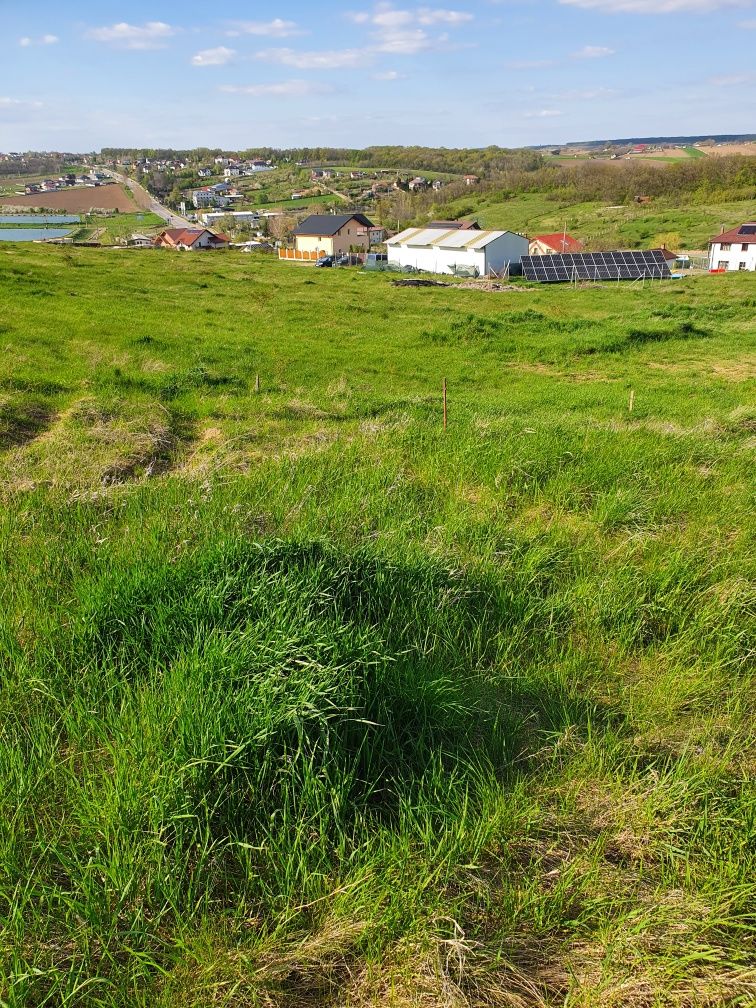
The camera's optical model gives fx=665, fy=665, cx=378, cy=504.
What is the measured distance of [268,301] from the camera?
2628 centimetres

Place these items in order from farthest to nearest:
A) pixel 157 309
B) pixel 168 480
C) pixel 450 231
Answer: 1. pixel 450 231
2. pixel 157 309
3. pixel 168 480

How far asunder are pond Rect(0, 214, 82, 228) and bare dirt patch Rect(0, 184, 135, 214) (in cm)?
765

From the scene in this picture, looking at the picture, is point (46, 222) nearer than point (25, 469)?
No

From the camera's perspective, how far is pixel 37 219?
114 m

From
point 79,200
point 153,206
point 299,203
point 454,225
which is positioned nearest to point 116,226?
point 299,203

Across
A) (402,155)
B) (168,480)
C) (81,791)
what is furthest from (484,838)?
(402,155)

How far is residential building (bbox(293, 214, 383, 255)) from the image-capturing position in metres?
66.9

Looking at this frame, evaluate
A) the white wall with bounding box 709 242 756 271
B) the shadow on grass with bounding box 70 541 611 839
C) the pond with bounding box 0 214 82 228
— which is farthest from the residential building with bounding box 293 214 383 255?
the shadow on grass with bounding box 70 541 611 839

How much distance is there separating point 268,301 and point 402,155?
192 metres

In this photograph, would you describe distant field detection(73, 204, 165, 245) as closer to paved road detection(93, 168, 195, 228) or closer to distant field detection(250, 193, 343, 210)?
paved road detection(93, 168, 195, 228)

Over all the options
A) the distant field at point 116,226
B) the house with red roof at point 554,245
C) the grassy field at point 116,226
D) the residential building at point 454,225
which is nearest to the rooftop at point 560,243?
the house with red roof at point 554,245

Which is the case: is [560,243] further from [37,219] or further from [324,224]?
[37,219]

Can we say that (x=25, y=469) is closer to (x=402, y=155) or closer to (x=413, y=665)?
(x=413, y=665)

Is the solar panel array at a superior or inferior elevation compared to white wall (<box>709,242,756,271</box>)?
inferior
